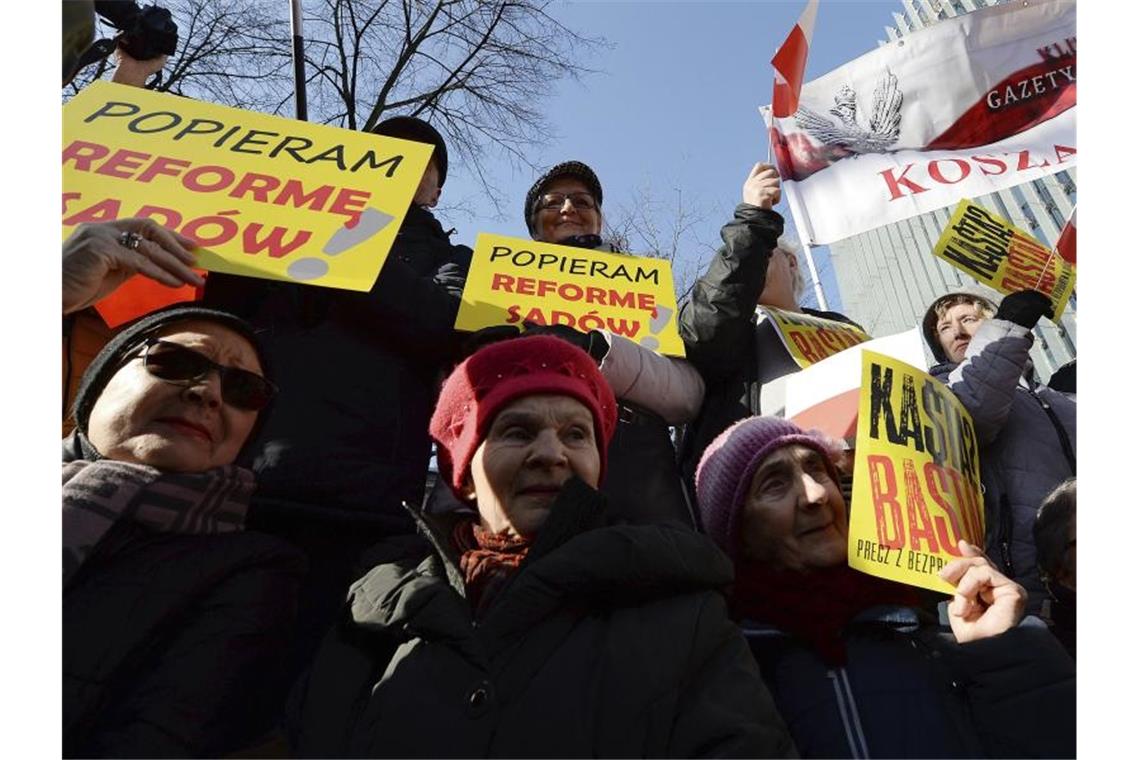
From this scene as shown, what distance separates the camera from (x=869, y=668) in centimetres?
184

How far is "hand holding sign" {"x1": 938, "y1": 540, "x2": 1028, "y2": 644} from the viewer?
1.79 meters

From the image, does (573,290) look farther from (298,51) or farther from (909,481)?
(298,51)

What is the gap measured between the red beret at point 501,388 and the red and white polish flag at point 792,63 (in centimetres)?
163

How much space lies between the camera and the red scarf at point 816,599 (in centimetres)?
190

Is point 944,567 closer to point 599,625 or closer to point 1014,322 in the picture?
point 599,625

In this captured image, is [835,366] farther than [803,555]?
Yes

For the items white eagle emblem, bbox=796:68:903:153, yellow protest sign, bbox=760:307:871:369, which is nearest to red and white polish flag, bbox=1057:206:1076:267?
yellow protest sign, bbox=760:307:871:369

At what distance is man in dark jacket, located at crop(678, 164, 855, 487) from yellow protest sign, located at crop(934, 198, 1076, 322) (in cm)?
76

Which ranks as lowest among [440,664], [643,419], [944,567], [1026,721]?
[1026,721]

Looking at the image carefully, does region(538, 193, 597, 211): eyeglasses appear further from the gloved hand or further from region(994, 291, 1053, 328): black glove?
region(994, 291, 1053, 328): black glove

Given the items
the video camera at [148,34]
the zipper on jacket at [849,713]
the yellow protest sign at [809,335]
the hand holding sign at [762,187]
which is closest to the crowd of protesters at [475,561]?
the zipper on jacket at [849,713]

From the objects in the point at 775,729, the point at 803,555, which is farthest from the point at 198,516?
the point at 803,555

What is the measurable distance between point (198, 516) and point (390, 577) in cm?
42

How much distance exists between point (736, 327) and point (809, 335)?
382 mm
